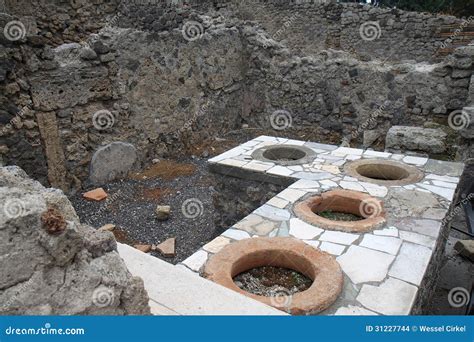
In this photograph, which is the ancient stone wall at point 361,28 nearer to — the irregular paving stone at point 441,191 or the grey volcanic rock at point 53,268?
the irregular paving stone at point 441,191

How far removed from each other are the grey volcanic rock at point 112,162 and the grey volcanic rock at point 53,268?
4251 millimetres

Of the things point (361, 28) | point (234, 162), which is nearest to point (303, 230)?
point (234, 162)

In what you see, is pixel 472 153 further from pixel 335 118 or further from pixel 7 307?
pixel 7 307

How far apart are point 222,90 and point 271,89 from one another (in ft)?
3.47

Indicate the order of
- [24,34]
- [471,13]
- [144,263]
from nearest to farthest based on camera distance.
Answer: [144,263] < [24,34] < [471,13]

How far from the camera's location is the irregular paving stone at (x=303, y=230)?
10.9ft

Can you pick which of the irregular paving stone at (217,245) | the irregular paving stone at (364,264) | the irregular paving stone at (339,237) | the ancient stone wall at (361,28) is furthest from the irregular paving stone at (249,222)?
the ancient stone wall at (361,28)

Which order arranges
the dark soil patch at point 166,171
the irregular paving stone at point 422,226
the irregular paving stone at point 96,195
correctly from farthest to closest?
the dark soil patch at point 166,171
the irregular paving stone at point 96,195
the irregular paving stone at point 422,226

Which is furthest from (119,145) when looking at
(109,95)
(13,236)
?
(13,236)

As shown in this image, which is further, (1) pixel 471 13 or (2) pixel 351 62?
(1) pixel 471 13

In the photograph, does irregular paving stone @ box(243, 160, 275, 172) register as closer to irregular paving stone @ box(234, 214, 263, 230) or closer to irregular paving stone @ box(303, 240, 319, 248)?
irregular paving stone @ box(234, 214, 263, 230)

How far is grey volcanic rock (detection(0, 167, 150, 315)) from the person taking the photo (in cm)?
136

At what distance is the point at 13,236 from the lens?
1.36 m

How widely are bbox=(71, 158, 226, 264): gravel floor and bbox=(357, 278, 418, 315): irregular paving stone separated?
231 cm
